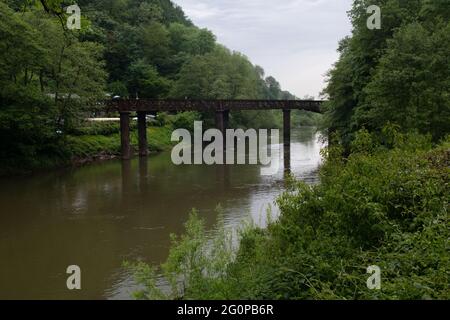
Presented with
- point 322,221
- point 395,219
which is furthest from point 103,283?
point 395,219

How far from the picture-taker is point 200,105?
4984 centimetres

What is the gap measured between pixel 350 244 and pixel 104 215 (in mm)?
13733

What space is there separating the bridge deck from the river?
9.48 meters

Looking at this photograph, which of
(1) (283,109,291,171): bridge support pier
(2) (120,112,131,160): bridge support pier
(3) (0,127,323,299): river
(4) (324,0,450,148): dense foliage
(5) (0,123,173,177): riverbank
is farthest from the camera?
(1) (283,109,291,171): bridge support pier

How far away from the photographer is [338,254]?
7.84m

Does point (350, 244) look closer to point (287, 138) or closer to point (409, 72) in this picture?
point (409, 72)

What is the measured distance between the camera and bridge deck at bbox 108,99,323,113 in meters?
44.1

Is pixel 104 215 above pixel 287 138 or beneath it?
beneath

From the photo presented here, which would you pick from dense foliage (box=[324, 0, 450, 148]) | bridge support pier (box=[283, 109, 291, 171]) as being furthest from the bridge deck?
dense foliage (box=[324, 0, 450, 148])

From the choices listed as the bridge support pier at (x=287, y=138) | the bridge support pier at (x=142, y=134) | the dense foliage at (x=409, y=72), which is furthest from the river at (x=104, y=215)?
the bridge support pier at (x=142, y=134)

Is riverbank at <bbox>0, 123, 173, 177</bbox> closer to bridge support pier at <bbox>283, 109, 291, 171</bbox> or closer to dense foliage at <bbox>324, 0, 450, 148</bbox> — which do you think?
bridge support pier at <bbox>283, 109, 291, 171</bbox>

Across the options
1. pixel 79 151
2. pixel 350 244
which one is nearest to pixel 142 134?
pixel 79 151

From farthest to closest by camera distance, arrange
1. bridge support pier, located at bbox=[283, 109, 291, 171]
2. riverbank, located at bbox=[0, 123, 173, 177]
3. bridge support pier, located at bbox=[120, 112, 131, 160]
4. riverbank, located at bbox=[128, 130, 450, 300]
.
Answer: bridge support pier, located at bbox=[283, 109, 291, 171] → bridge support pier, located at bbox=[120, 112, 131, 160] → riverbank, located at bbox=[0, 123, 173, 177] → riverbank, located at bbox=[128, 130, 450, 300]
